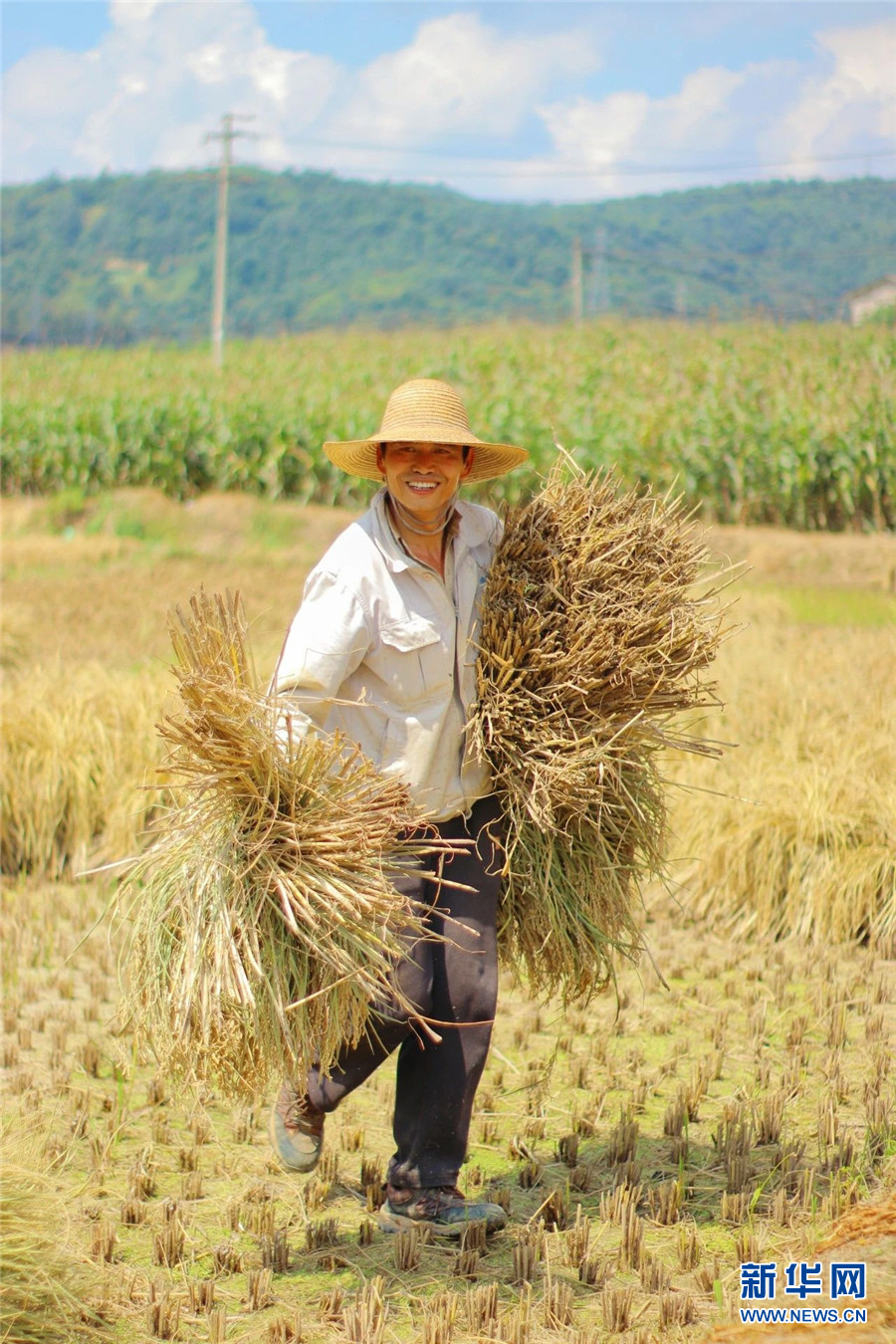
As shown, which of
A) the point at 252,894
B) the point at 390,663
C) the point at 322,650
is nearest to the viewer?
the point at 252,894

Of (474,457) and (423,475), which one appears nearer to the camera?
(423,475)

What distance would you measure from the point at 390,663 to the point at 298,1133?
1043 millimetres

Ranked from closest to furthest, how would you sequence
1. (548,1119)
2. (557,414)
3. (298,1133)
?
(298,1133) < (548,1119) < (557,414)

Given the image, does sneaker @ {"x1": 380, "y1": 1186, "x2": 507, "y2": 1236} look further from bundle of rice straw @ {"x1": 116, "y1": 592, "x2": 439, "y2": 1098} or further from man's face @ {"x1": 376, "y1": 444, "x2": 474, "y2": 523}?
man's face @ {"x1": 376, "y1": 444, "x2": 474, "y2": 523}

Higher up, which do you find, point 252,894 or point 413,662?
point 413,662

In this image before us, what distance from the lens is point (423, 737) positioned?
9.18ft

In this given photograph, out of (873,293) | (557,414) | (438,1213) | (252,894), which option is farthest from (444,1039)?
(873,293)

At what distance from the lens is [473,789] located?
2.90 meters

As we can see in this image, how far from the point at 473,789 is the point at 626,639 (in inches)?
17.5

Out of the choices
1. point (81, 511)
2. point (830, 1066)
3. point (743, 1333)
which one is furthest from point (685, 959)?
point (81, 511)

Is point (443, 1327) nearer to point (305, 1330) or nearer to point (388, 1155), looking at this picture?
point (305, 1330)

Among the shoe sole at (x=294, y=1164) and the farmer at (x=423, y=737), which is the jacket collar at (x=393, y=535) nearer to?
the farmer at (x=423, y=737)

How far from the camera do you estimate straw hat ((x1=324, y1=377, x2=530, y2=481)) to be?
2812 millimetres

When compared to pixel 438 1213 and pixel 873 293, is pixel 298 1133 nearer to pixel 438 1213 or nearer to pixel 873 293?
pixel 438 1213
